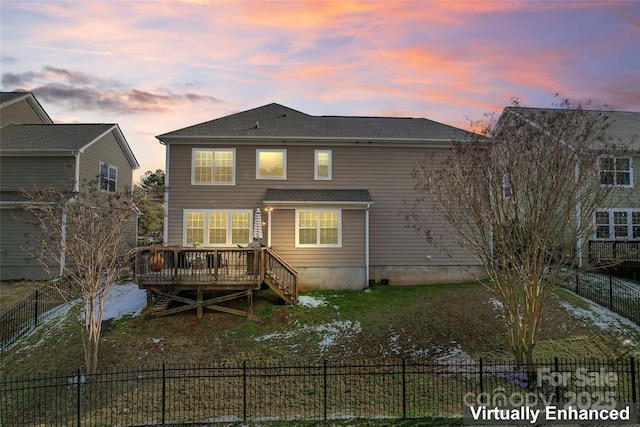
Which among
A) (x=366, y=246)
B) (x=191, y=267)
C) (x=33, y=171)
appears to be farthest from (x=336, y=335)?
(x=33, y=171)

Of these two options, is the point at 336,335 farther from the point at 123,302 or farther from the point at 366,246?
the point at 123,302

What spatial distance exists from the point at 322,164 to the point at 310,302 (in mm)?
6589

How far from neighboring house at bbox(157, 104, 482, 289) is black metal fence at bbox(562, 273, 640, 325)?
405 centimetres

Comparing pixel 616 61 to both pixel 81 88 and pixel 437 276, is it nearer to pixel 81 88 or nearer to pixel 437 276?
pixel 437 276

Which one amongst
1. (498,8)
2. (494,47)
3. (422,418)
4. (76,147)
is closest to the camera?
(422,418)

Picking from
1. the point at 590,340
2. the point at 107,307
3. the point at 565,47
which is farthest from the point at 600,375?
the point at 107,307

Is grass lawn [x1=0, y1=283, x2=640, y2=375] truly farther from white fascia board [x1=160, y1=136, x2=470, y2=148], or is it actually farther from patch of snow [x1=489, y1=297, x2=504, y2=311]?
white fascia board [x1=160, y1=136, x2=470, y2=148]

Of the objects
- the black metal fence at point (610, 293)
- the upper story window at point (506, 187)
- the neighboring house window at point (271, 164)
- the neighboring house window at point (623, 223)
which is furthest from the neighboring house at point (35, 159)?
the neighboring house window at point (623, 223)

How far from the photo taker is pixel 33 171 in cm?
1894

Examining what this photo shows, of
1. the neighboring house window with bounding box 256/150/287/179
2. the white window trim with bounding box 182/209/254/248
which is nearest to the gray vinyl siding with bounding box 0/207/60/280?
the white window trim with bounding box 182/209/254/248

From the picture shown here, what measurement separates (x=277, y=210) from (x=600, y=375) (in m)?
12.2

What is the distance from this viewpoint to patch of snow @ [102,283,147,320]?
42.7ft

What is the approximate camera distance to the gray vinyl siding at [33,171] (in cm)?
1881

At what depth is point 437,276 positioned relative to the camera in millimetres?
16641
